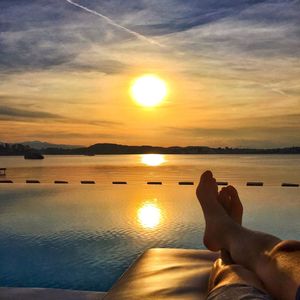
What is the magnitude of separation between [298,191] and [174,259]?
28.3 ft

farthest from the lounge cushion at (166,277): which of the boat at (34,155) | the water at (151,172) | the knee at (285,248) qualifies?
the boat at (34,155)

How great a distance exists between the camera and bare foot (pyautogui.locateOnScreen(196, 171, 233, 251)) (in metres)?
1.42

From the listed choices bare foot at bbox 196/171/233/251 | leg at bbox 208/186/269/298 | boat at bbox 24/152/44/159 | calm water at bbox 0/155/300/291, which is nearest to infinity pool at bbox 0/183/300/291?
calm water at bbox 0/155/300/291

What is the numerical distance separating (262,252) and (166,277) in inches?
20.3

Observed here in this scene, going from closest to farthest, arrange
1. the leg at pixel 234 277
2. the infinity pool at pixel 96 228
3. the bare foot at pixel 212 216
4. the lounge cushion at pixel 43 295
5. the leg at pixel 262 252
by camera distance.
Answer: the leg at pixel 262 252, the leg at pixel 234 277, the bare foot at pixel 212 216, the lounge cushion at pixel 43 295, the infinity pool at pixel 96 228

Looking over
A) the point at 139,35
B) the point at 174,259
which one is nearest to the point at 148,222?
the point at 174,259

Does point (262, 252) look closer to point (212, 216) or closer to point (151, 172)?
point (212, 216)

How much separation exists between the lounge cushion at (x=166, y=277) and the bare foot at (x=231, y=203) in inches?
8.2

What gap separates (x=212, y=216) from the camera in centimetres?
167

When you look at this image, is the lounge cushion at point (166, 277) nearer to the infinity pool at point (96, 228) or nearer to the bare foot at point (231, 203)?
the bare foot at point (231, 203)

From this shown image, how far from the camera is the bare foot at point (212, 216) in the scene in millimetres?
1424

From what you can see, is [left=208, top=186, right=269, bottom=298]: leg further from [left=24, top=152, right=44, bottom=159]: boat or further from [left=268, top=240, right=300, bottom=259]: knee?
[left=24, top=152, right=44, bottom=159]: boat

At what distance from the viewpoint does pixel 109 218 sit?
606 centimetres

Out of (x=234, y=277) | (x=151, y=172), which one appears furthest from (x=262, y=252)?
(x=151, y=172)
